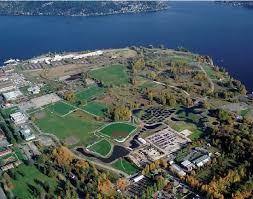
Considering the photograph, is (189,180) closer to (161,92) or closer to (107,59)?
(161,92)

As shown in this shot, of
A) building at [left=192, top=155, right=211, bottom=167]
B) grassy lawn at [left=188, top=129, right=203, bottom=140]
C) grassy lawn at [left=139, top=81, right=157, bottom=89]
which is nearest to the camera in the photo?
building at [left=192, top=155, right=211, bottom=167]

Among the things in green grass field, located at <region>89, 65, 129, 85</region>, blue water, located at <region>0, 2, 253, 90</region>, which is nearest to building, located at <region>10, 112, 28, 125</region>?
green grass field, located at <region>89, 65, 129, 85</region>

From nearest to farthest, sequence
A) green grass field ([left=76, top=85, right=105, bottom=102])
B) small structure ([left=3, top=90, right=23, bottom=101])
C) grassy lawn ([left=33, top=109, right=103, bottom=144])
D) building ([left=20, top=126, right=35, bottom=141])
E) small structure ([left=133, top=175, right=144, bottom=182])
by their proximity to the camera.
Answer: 1. small structure ([left=133, top=175, right=144, bottom=182])
2. building ([left=20, top=126, right=35, bottom=141])
3. grassy lawn ([left=33, top=109, right=103, bottom=144])
4. green grass field ([left=76, top=85, right=105, bottom=102])
5. small structure ([left=3, top=90, right=23, bottom=101])

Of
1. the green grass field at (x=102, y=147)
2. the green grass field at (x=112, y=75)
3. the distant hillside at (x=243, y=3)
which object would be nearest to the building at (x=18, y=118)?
the green grass field at (x=102, y=147)

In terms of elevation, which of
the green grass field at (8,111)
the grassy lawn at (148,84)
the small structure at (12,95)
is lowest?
the green grass field at (8,111)

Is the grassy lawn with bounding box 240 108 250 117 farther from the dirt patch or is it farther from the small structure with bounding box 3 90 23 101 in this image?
the small structure with bounding box 3 90 23 101

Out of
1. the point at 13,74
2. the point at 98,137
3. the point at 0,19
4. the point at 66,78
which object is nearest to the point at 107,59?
the point at 66,78

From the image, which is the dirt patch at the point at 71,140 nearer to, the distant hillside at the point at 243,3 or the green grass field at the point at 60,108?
the green grass field at the point at 60,108
